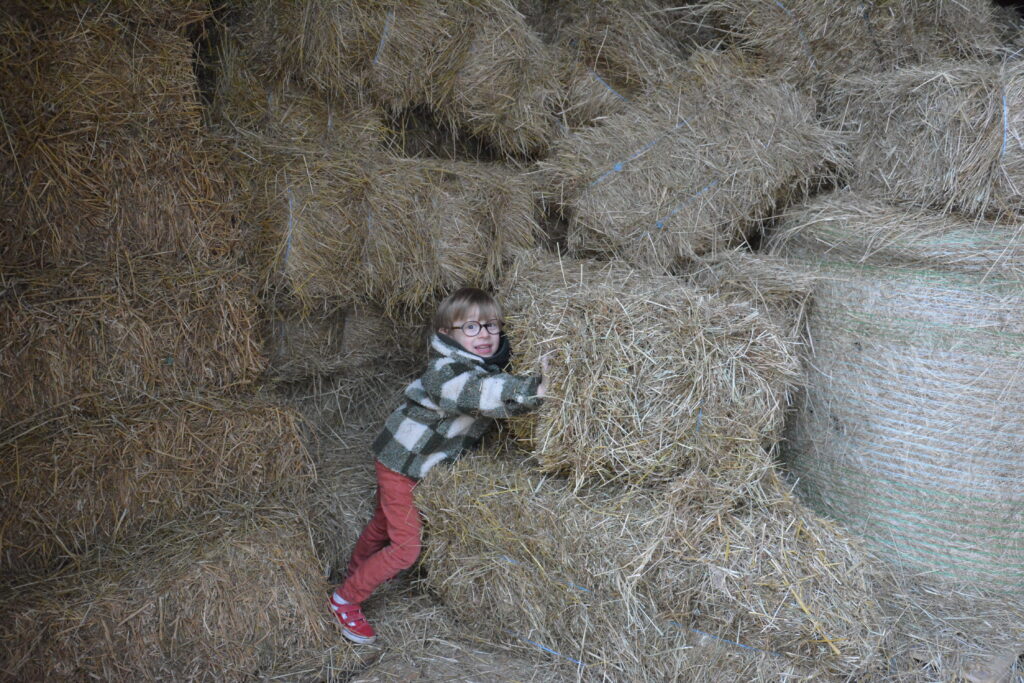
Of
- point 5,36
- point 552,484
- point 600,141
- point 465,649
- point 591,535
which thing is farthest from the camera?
point 600,141

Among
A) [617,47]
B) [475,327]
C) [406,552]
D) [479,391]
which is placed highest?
[617,47]

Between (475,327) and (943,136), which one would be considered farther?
(475,327)

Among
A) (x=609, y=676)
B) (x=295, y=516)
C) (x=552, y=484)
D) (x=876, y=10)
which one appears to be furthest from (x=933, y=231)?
(x=295, y=516)

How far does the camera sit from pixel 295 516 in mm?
3189

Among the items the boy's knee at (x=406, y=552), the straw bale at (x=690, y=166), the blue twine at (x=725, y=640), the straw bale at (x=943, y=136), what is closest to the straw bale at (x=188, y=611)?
the boy's knee at (x=406, y=552)

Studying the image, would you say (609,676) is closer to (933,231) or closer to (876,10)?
(933,231)

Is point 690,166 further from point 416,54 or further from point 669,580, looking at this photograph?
point 669,580

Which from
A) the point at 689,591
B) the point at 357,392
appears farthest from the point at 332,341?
the point at 689,591

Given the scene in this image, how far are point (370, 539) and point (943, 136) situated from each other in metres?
2.71

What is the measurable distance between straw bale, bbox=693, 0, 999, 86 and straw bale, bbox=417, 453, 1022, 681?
6.39ft

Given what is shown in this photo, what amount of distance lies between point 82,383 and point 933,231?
2994 millimetres

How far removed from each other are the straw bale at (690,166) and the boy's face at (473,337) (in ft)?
1.63

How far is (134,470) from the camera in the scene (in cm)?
290

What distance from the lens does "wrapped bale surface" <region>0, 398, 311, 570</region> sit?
2.71m
